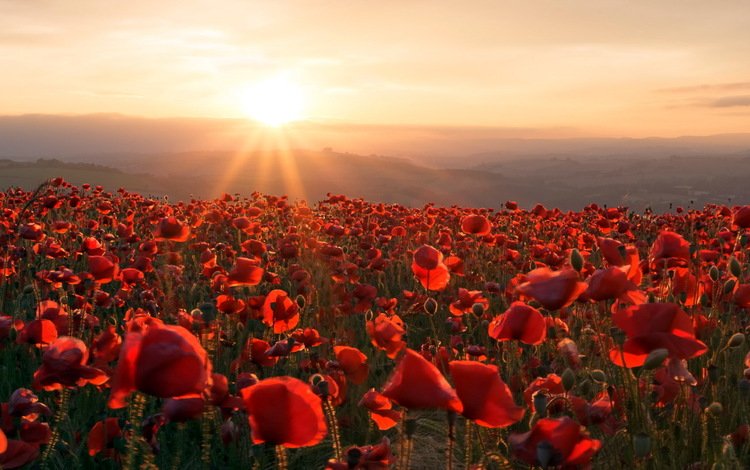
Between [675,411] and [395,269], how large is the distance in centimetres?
540

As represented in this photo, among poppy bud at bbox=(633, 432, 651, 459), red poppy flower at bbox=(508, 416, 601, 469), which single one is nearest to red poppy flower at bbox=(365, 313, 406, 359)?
poppy bud at bbox=(633, 432, 651, 459)

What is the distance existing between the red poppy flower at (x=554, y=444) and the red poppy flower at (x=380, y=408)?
0.65 meters

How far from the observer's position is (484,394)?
158 cm

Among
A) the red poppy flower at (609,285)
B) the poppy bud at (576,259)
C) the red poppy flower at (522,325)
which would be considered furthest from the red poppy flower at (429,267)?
the red poppy flower at (609,285)

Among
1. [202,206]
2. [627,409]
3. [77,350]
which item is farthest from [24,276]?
[627,409]

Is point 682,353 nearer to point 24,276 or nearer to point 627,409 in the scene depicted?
point 627,409

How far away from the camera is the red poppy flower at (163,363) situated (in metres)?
1.40

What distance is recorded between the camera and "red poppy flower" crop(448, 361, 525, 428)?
1.56 metres

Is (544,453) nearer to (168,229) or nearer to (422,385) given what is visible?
(422,385)

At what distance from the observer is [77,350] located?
2.07 meters

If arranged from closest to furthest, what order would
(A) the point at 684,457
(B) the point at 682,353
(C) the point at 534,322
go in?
(B) the point at 682,353 → (C) the point at 534,322 → (A) the point at 684,457

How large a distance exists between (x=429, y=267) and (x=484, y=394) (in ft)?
5.65

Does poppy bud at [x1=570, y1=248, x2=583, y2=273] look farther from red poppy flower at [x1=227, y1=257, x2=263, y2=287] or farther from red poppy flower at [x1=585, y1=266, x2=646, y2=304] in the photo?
red poppy flower at [x1=227, y1=257, x2=263, y2=287]

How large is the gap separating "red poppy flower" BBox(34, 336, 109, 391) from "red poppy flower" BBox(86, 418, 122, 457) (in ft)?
1.15
